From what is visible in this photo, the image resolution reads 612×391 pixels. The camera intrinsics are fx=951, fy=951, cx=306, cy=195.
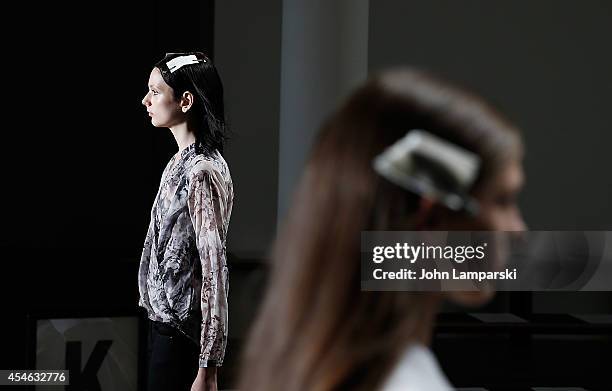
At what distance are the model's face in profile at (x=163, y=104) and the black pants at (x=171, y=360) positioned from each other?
0.51m

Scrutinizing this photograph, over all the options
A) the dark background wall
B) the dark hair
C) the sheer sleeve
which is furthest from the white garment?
the dark background wall

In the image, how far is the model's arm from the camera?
2.23 m

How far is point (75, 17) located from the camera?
14.2 feet

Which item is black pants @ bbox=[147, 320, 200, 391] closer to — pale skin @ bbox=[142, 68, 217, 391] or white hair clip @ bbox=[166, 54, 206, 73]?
pale skin @ bbox=[142, 68, 217, 391]

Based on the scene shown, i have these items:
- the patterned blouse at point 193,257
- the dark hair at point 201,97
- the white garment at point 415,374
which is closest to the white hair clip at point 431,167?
the white garment at point 415,374

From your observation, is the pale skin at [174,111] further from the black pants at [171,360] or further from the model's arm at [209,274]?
the black pants at [171,360]

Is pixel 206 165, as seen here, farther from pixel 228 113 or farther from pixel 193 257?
pixel 228 113

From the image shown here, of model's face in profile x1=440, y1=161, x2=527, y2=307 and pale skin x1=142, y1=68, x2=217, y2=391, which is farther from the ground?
model's face in profile x1=440, y1=161, x2=527, y2=307

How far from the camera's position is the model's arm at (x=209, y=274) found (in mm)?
2229

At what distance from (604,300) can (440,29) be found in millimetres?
1990

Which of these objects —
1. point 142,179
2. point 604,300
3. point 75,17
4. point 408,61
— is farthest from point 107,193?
point 604,300

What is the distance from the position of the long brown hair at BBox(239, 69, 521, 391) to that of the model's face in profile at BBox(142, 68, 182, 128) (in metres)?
1.70

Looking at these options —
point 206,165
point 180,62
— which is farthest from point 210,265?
point 180,62

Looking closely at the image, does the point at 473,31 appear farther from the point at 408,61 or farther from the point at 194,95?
the point at 194,95
